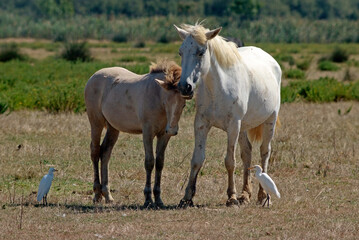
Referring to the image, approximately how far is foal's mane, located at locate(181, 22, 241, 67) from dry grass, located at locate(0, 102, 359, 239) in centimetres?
180

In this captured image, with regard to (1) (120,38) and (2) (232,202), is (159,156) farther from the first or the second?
Answer: (1) (120,38)

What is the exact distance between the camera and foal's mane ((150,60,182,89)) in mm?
7805

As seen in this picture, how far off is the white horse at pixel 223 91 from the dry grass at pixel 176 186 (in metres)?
0.58

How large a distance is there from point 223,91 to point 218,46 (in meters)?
0.54

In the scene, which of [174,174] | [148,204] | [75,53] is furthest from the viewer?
[75,53]

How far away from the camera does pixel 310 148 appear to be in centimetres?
1249

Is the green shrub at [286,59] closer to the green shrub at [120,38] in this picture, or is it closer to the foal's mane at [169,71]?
the foal's mane at [169,71]

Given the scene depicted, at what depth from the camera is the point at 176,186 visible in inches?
374

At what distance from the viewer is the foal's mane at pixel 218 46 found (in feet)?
24.7

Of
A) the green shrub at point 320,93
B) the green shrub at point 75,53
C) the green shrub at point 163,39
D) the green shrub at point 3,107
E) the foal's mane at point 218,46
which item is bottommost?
the green shrub at point 163,39

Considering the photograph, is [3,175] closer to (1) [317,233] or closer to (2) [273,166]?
(2) [273,166]

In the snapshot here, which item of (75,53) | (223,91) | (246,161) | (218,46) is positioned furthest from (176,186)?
(75,53)

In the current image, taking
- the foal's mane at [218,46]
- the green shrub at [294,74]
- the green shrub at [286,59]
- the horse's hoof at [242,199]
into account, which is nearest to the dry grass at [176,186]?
the horse's hoof at [242,199]

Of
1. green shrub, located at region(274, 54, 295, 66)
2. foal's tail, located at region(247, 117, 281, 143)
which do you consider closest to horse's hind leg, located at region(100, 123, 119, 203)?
foal's tail, located at region(247, 117, 281, 143)
